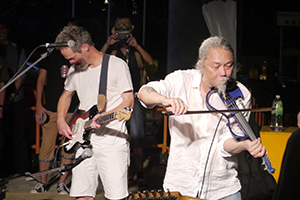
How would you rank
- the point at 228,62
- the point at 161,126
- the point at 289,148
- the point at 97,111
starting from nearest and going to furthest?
the point at 289,148, the point at 228,62, the point at 97,111, the point at 161,126

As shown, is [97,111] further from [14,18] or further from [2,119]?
[14,18]

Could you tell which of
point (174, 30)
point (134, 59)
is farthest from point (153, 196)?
point (174, 30)

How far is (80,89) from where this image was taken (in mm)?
3340

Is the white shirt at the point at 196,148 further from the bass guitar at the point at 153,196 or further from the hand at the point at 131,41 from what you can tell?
the hand at the point at 131,41

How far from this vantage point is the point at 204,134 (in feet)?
8.27

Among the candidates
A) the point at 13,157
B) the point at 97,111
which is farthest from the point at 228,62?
the point at 13,157

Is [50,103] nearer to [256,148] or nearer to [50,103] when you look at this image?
[50,103]

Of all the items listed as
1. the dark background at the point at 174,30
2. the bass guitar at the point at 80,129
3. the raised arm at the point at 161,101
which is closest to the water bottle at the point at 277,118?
the dark background at the point at 174,30

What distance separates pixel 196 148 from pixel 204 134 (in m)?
0.09

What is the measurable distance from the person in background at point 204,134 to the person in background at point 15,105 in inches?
113

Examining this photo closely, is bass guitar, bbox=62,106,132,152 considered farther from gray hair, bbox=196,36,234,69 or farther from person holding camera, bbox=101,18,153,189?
person holding camera, bbox=101,18,153,189

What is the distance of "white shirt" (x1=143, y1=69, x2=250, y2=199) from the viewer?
2504 mm

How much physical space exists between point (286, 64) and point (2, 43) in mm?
8570

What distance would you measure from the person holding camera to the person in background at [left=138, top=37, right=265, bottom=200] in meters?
2.19
